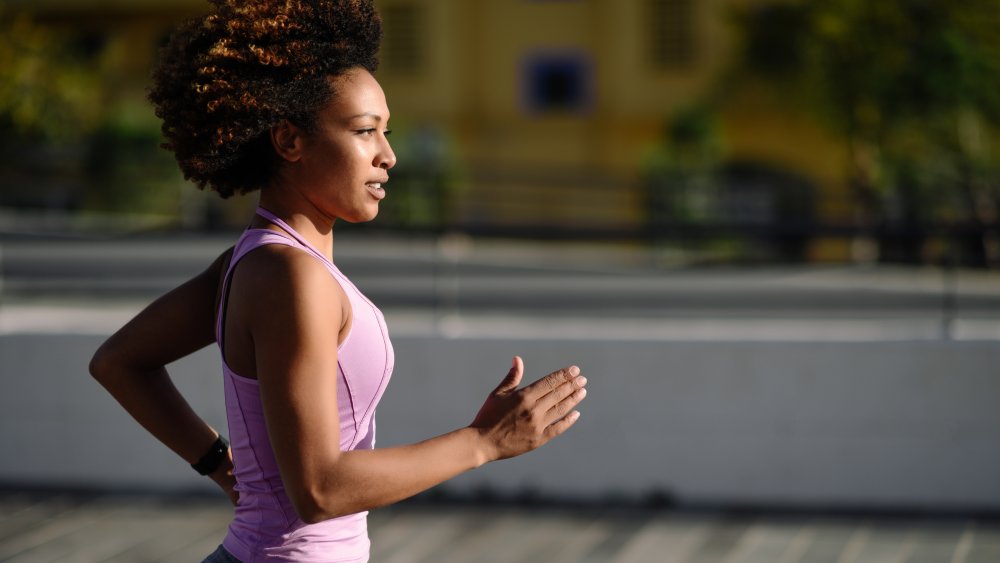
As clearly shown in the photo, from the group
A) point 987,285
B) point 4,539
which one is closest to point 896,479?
point 987,285

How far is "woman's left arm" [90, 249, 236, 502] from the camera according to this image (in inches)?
87.4

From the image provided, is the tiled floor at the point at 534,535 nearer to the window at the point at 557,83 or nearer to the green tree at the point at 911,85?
the green tree at the point at 911,85

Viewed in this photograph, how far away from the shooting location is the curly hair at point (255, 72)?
6.44 ft

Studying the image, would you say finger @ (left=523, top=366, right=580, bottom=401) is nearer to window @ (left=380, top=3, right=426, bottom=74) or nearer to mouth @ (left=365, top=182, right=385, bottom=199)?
mouth @ (left=365, top=182, right=385, bottom=199)

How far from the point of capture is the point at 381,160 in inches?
80.5

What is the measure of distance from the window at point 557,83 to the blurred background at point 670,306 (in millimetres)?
7277

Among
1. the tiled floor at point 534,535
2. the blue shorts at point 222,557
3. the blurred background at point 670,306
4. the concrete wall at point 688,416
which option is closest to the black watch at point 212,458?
the blue shorts at point 222,557

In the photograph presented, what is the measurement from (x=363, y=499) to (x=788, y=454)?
4.67 meters

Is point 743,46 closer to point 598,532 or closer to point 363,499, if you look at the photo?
point 598,532

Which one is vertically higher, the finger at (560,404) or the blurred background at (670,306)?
the finger at (560,404)

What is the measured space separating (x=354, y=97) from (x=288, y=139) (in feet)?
0.44

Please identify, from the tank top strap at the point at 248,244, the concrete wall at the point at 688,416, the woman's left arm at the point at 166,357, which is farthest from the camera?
the concrete wall at the point at 688,416

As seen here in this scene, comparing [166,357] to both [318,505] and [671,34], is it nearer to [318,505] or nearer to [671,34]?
[318,505]

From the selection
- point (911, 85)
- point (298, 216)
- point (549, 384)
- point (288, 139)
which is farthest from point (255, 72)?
point (911, 85)
